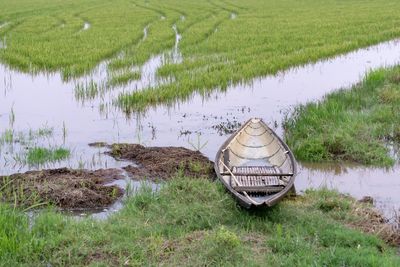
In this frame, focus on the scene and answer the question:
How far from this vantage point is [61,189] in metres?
6.23

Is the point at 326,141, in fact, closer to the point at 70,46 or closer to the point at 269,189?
the point at 269,189

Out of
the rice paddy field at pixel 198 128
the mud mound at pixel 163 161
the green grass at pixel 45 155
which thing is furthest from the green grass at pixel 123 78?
the green grass at pixel 45 155

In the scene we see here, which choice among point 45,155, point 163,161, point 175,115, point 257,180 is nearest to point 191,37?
point 175,115

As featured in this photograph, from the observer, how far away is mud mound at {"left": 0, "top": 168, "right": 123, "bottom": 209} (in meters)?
5.98

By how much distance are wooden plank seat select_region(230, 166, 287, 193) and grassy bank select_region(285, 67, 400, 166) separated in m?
1.13

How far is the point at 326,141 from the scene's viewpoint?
25.6 ft

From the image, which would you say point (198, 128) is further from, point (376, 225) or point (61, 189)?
point (376, 225)

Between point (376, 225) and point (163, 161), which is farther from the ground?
point (163, 161)

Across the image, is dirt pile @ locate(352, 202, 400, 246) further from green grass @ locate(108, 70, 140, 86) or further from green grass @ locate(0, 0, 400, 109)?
green grass @ locate(108, 70, 140, 86)

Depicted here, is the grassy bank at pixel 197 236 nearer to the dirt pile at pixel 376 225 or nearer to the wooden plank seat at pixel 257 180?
the dirt pile at pixel 376 225

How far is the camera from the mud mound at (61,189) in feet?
19.6

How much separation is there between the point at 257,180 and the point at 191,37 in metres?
12.3

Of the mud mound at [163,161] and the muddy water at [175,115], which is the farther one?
the muddy water at [175,115]

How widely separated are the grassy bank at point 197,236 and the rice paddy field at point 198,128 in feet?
0.05
